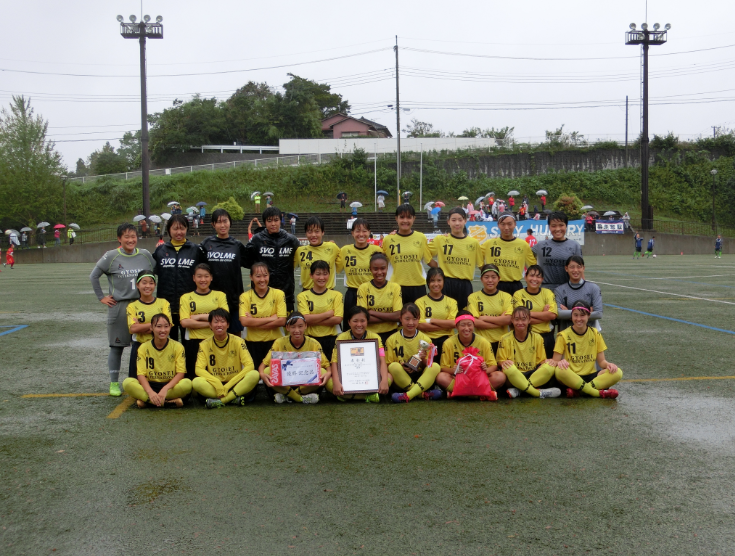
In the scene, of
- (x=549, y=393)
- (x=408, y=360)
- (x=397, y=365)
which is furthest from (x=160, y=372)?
(x=549, y=393)

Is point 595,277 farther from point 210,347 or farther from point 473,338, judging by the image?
point 210,347

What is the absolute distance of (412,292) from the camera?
7.41 m

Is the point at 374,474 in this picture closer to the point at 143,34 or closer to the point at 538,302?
the point at 538,302

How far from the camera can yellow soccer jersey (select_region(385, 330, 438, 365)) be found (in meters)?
6.62

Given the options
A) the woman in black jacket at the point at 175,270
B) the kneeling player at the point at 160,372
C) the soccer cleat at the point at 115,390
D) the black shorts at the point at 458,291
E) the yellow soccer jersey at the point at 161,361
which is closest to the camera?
the kneeling player at the point at 160,372

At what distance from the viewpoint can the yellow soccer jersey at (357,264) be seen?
7328 mm

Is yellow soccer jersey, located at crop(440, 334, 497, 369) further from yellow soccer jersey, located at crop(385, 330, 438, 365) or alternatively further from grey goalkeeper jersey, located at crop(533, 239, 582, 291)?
grey goalkeeper jersey, located at crop(533, 239, 582, 291)

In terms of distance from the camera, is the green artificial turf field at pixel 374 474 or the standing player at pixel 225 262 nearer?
the green artificial turf field at pixel 374 474

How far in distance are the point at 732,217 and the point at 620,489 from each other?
51.6 meters

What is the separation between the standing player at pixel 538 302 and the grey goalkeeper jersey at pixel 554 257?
0.39m

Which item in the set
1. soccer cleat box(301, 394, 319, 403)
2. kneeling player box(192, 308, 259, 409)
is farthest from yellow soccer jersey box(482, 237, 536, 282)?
kneeling player box(192, 308, 259, 409)

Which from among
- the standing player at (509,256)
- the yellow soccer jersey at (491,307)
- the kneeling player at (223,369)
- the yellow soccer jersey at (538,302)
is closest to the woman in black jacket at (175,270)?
the kneeling player at (223,369)

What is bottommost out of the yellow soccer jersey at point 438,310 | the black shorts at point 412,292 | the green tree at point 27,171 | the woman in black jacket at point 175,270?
the yellow soccer jersey at point 438,310

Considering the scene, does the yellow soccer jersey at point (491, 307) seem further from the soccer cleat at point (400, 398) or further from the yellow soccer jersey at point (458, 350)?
the soccer cleat at point (400, 398)
